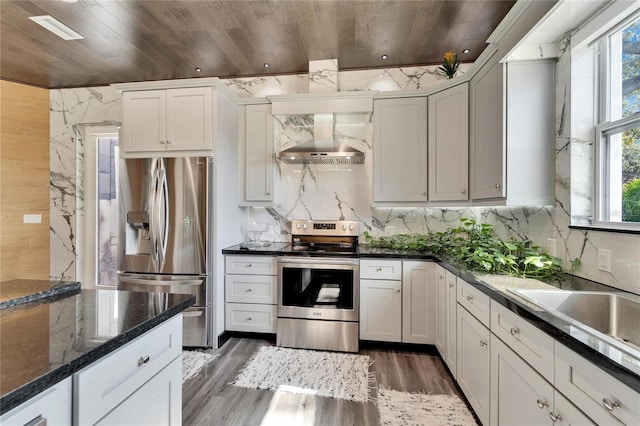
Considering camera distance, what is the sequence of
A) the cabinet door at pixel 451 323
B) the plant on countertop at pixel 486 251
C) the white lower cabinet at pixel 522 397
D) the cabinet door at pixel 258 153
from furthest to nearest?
1. the cabinet door at pixel 258 153
2. the cabinet door at pixel 451 323
3. the plant on countertop at pixel 486 251
4. the white lower cabinet at pixel 522 397

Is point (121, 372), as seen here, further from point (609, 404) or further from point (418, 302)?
point (418, 302)

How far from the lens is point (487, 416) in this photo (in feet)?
5.07

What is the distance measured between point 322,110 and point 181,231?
1.84 meters

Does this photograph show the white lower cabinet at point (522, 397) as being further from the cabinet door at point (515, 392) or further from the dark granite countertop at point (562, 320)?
the dark granite countertop at point (562, 320)

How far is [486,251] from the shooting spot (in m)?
2.03

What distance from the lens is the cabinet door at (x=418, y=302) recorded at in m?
2.58

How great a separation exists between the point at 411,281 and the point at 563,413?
1.65 m

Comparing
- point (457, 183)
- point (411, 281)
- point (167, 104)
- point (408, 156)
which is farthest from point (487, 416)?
point (167, 104)

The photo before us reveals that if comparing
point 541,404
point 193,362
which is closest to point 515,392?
point 541,404

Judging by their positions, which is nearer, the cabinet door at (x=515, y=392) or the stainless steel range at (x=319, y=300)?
the cabinet door at (x=515, y=392)

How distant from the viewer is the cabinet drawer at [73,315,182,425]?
73 centimetres

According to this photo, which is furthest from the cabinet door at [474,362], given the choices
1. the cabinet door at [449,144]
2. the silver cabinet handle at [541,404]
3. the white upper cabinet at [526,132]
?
the cabinet door at [449,144]

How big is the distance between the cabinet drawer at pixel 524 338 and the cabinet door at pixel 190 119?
101 inches

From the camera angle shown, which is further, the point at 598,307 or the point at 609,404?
the point at 598,307
